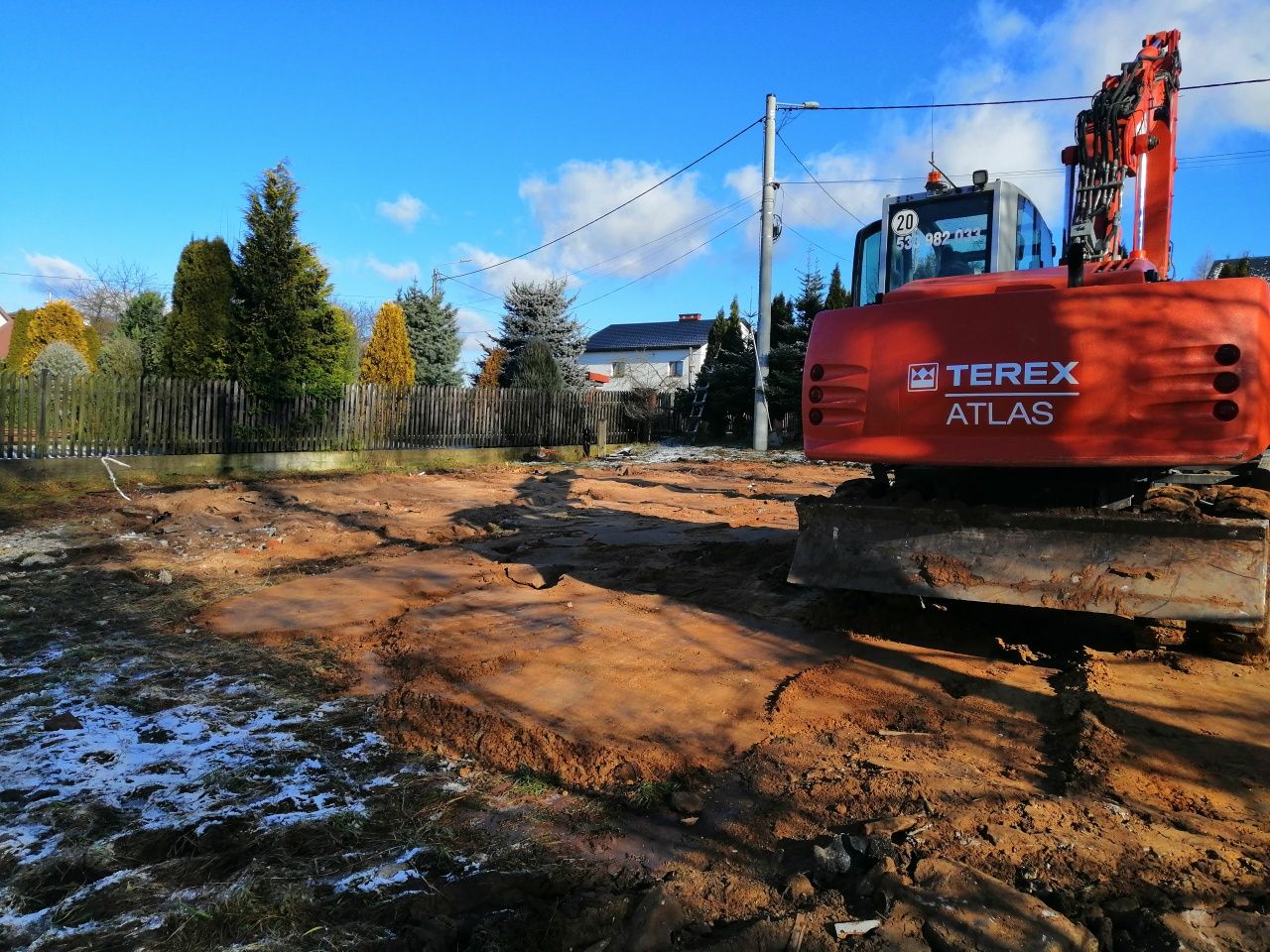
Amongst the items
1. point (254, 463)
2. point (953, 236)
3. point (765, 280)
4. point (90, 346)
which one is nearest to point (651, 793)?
point (953, 236)

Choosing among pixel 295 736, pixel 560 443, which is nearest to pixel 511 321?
pixel 560 443

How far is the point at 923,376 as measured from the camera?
4.44 metres

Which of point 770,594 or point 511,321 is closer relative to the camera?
point 770,594

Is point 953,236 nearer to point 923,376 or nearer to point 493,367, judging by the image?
point 923,376

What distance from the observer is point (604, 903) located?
7.89ft

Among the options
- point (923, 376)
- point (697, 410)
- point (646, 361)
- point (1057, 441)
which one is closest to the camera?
point (1057, 441)

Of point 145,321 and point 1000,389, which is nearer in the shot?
point 1000,389

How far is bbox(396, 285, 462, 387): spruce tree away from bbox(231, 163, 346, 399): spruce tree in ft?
58.3

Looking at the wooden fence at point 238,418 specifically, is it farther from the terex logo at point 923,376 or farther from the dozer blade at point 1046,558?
the terex logo at point 923,376

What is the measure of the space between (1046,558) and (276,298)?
50.7 ft

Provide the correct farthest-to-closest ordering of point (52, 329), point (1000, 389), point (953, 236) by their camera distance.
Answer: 1. point (52, 329)
2. point (953, 236)
3. point (1000, 389)

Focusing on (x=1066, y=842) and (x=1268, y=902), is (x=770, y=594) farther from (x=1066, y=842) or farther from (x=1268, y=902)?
(x=1268, y=902)

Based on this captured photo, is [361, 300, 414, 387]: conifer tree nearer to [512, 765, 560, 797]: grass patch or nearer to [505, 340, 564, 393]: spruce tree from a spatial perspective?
[505, 340, 564, 393]: spruce tree

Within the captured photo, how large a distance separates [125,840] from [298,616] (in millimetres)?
3154
